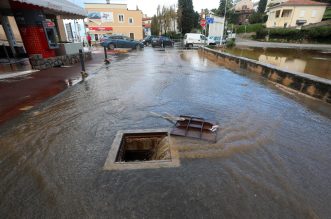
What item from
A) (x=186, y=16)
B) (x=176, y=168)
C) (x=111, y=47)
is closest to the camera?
(x=176, y=168)

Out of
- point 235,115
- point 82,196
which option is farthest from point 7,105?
point 235,115

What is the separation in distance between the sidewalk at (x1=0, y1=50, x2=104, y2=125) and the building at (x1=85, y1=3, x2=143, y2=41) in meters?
36.3

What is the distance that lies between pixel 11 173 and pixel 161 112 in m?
3.34

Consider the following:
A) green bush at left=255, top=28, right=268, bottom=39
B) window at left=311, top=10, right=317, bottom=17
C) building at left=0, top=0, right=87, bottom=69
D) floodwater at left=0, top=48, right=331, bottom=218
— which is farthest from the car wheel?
window at left=311, top=10, right=317, bottom=17

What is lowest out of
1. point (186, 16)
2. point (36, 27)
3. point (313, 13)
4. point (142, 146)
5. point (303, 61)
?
point (303, 61)

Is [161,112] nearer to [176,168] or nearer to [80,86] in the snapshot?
[176,168]

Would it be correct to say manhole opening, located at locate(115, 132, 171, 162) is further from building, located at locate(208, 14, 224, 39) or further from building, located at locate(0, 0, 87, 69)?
building, located at locate(208, 14, 224, 39)

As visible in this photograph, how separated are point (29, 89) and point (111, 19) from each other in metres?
40.3

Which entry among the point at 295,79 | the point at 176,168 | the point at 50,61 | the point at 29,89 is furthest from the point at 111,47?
the point at 176,168

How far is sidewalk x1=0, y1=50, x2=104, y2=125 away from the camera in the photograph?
5.74 meters

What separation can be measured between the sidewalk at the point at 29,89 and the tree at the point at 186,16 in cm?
4816

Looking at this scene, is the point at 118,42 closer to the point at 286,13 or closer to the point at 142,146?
the point at 142,146

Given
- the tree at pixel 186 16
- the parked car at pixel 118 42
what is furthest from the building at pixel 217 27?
the tree at pixel 186 16

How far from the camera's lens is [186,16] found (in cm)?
5247
